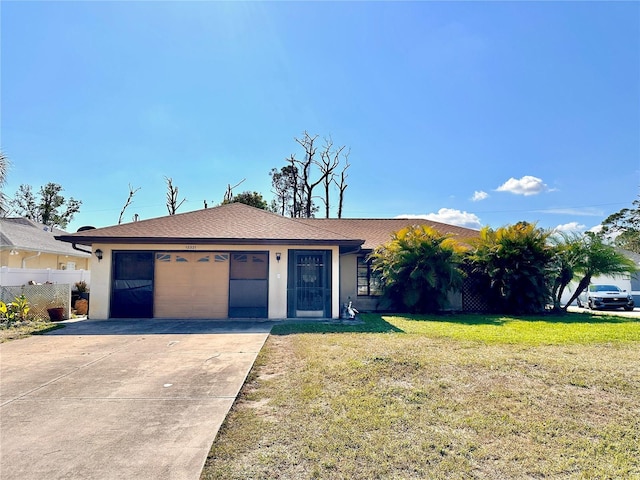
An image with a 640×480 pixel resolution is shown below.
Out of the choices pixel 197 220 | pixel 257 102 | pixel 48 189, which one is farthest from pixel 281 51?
pixel 48 189

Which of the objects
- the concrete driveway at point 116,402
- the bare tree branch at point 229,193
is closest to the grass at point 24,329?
the concrete driveway at point 116,402

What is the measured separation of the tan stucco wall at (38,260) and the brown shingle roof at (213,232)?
7171 millimetres

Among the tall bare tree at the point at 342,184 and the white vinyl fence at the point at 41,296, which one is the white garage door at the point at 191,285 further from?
the tall bare tree at the point at 342,184

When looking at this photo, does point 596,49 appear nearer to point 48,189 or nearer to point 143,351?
point 143,351

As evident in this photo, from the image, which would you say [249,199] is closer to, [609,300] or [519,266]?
[519,266]

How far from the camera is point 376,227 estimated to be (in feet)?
53.7

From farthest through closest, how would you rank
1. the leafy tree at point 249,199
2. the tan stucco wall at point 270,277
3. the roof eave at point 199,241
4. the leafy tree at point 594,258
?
1. the leafy tree at point 249,199
2. the leafy tree at point 594,258
3. the tan stucco wall at point 270,277
4. the roof eave at point 199,241

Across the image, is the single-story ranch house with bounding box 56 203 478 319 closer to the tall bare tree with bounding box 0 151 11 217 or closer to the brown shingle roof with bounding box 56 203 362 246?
the brown shingle roof with bounding box 56 203 362 246

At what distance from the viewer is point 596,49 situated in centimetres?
1068

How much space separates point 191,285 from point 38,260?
→ 36.6 ft

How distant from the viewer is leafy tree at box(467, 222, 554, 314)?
40.1 feet

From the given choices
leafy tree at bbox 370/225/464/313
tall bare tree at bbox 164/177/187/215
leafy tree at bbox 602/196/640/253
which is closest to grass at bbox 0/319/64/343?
leafy tree at bbox 370/225/464/313

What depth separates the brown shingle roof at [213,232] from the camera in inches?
416

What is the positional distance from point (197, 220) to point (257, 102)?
5.83 metres
